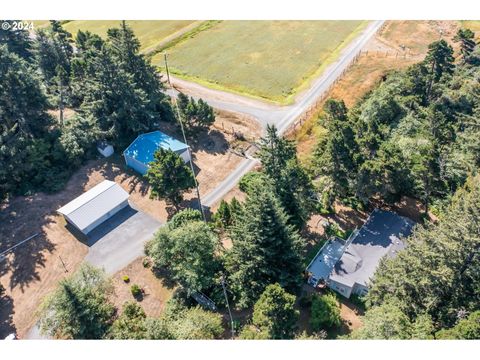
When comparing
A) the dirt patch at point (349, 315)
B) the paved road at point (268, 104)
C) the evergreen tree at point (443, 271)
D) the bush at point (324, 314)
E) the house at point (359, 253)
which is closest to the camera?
the evergreen tree at point (443, 271)

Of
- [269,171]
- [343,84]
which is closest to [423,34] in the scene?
[343,84]

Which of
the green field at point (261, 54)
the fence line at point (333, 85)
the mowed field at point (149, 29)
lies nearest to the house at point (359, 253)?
the fence line at point (333, 85)

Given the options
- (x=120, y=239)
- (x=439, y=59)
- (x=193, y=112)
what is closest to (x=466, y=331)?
(x=120, y=239)

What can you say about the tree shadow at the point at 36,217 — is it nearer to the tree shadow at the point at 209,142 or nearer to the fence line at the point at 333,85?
the tree shadow at the point at 209,142

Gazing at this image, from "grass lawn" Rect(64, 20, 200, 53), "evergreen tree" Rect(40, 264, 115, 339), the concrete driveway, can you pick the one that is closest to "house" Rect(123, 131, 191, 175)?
the concrete driveway

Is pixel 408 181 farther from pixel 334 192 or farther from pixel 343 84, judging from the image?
pixel 343 84
